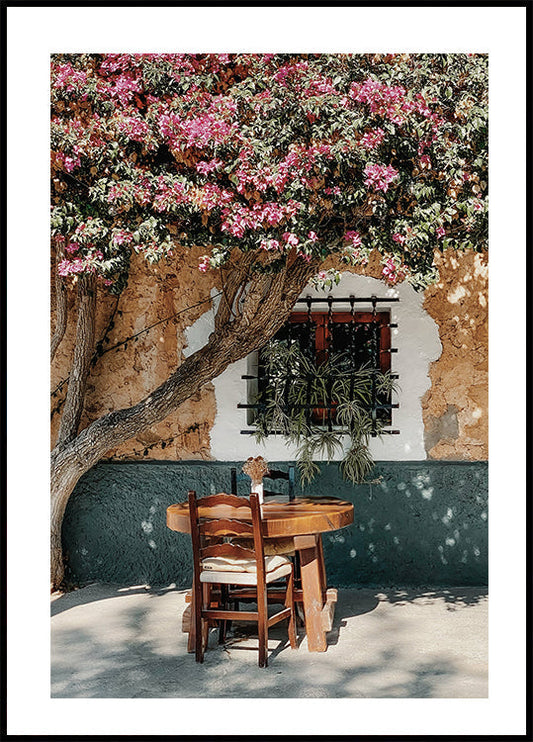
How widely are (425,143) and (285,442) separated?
3.02 meters

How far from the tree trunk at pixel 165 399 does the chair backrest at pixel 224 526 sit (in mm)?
1558

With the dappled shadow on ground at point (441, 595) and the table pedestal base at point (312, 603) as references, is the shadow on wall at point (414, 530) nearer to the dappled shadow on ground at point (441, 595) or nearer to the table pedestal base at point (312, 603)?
the dappled shadow on ground at point (441, 595)

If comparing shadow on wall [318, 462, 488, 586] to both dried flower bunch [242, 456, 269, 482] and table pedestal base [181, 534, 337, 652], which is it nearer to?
dried flower bunch [242, 456, 269, 482]

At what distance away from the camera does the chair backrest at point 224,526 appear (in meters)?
4.73

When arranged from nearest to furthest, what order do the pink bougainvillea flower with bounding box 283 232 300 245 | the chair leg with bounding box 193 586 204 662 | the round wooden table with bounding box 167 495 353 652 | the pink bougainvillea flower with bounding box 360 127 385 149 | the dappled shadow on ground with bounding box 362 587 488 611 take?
the pink bougainvillea flower with bounding box 360 127 385 149 → the pink bougainvillea flower with bounding box 283 232 300 245 → the chair leg with bounding box 193 586 204 662 → the round wooden table with bounding box 167 495 353 652 → the dappled shadow on ground with bounding box 362 587 488 611

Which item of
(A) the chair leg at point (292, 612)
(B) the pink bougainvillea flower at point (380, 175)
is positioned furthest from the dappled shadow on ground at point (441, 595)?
(B) the pink bougainvillea flower at point (380, 175)

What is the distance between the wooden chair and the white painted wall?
A: 1788 mm

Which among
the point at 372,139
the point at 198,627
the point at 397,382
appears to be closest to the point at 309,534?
the point at 198,627

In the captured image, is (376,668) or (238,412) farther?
(238,412)

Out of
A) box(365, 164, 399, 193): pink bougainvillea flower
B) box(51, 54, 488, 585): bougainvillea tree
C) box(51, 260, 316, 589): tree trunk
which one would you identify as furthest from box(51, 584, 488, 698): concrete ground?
box(365, 164, 399, 193): pink bougainvillea flower

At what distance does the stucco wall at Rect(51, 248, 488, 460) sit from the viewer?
684cm
